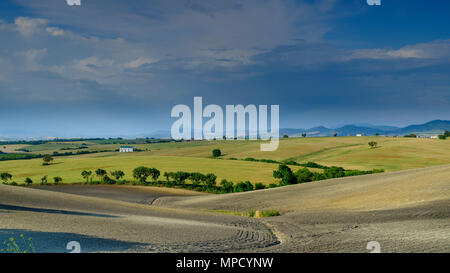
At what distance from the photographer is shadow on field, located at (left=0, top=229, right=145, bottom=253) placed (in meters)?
11.3

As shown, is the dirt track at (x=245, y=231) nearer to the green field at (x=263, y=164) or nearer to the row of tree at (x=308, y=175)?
the row of tree at (x=308, y=175)

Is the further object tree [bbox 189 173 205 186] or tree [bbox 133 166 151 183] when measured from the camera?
tree [bbox 133 166 151 183]

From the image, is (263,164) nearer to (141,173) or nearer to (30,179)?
(141,173)

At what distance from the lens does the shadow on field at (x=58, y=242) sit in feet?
37.0

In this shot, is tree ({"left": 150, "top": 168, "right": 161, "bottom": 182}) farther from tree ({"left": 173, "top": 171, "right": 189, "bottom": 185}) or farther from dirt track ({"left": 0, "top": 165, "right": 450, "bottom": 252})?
dirt track ({"left": 0, "top": 165, "right": 450, "bottom": 252})

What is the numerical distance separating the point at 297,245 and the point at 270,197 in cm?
2819

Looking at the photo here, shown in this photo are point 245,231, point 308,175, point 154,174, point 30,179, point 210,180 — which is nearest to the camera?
point 245,231

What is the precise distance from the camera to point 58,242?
12133 mm

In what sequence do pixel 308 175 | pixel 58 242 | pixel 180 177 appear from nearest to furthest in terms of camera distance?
pixel 58 242 → pixel 308 175 → pixel 180 177

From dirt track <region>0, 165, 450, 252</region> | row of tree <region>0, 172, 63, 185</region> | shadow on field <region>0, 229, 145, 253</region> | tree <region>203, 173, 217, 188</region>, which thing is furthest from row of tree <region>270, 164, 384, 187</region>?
shadow on field <region>0, 229, 145, 253</region>

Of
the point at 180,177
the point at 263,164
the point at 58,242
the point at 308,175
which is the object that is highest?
the point at 58,242

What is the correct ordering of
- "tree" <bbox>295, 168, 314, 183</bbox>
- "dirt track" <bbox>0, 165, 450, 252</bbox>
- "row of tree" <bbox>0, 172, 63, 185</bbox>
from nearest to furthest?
1. "dirt track" <bbox>0, 165, 450, 252</bbox>
2. "tree" <bbox>295, 168, 314, 183</bbox>
3. "row of tree" <bbox>0, 172, 63, 185</bbox>

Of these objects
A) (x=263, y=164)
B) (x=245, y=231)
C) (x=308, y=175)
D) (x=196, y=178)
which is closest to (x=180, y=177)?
(x=196, y=178)

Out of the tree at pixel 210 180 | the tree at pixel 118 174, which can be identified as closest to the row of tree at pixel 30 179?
the tree at pixel 118 174
